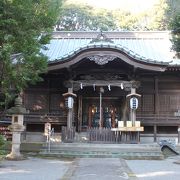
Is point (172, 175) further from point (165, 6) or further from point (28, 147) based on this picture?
point (165, 6)

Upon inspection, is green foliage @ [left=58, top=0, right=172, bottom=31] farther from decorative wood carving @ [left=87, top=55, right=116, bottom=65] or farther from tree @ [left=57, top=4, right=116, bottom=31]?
decorative wood carving @ [left=87, top=55, right=116, bottom=65]

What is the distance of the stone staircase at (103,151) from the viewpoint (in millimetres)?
16953

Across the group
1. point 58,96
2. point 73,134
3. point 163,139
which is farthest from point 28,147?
point 163,139

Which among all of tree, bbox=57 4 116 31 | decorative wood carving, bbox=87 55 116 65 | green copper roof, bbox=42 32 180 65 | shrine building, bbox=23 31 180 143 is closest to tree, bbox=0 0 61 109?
decorative wood carving, bbox=87 55 116 65

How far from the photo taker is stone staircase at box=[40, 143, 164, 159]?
55.6 feet

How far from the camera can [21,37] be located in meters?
11.1

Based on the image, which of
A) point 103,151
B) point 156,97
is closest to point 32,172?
point 103,151

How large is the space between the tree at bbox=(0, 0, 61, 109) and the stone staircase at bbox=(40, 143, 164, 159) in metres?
5.19

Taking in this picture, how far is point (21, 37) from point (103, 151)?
8199 millimetres

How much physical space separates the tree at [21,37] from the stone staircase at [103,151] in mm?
5187

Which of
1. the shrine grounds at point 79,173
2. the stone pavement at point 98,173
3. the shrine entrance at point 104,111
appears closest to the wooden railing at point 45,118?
the shrine entrance at point 104,111

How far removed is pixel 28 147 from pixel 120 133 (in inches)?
185

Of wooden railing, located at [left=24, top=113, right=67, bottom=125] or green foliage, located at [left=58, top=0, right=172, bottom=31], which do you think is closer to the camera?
wooden railing, located at [left=24, top=113, right=67, bottom=125]

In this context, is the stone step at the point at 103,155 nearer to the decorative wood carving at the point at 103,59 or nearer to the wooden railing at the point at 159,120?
the wooden railing at the point at 159,120
